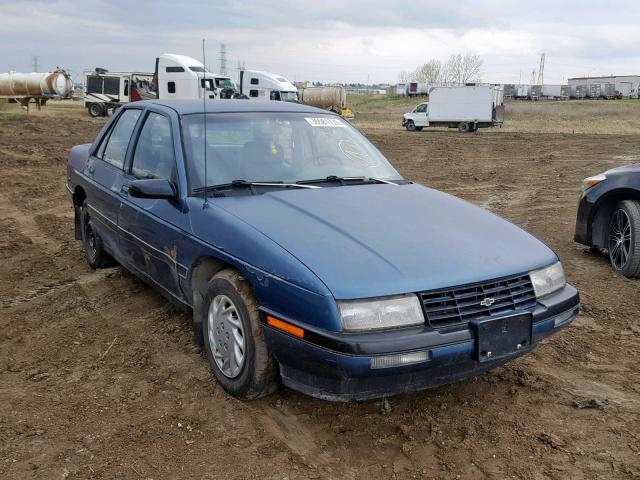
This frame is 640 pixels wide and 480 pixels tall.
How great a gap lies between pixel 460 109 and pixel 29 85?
25.1 meters

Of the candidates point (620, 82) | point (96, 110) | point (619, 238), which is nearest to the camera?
point (619, 238)

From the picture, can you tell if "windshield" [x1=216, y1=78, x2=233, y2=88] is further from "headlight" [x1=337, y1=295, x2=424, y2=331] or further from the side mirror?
"headlight" [x1=337, y1=295, x2=424, y2=331]

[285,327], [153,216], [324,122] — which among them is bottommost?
[285,327]

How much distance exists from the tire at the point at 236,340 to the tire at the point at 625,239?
4.03 meters

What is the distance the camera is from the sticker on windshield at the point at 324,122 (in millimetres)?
4387

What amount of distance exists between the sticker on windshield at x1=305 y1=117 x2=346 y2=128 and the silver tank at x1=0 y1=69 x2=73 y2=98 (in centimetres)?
3517

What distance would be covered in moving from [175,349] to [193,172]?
1195mm

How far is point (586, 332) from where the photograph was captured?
14.4 feet

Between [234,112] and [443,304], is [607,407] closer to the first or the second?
[443,304]

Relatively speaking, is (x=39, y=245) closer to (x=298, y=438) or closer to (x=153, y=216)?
(x=153, y=216)

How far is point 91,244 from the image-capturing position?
18.6 ft

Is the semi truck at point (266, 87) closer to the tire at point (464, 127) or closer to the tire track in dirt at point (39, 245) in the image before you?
the tire at point (464, 127)

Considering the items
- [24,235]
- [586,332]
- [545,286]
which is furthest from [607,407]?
[24,235]

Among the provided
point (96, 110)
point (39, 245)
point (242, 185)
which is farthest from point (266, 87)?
point (242, 185)
